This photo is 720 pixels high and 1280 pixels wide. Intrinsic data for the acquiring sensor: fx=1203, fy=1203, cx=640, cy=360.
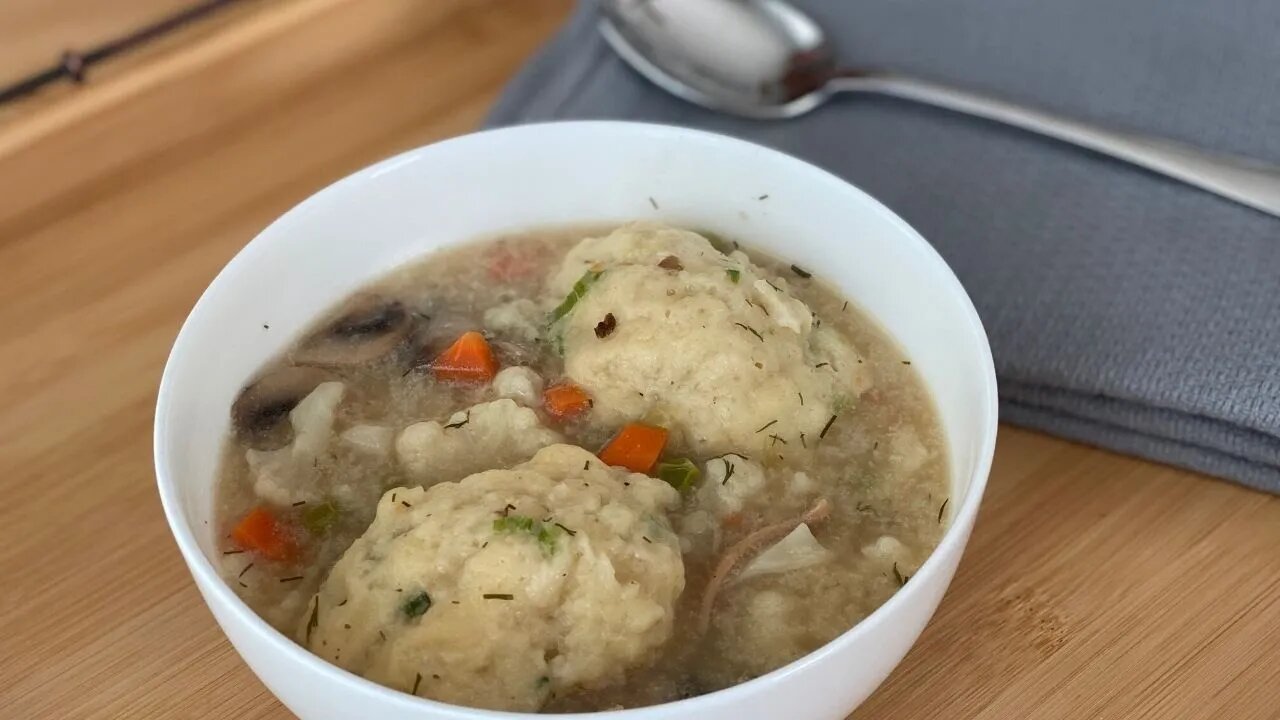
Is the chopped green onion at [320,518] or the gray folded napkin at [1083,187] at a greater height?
the chopped green onion at [320,518]

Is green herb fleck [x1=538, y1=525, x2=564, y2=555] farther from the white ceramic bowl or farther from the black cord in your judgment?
the black cord

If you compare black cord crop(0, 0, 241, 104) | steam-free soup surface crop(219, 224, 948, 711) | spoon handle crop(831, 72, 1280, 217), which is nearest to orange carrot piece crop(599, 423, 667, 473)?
steam-free soup surface crop(219, 224, 948, 711)

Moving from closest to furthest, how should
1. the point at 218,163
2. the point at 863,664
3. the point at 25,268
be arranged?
1. the point at 863,664
2. the point at 25,268
3. the point at 218,163

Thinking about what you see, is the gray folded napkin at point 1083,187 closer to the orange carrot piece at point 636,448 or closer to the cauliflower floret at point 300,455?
the orange carrot piece at point 636,448

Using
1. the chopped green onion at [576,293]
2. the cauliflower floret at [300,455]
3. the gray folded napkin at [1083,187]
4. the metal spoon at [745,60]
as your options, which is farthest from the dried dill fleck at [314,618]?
the metal spoon at [745,60]

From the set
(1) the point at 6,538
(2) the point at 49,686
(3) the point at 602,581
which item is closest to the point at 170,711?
(2) the point at 49,686

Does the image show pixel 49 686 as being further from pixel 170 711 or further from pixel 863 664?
pixel 863 664

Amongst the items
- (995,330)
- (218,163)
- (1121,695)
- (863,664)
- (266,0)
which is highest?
(266,0)
